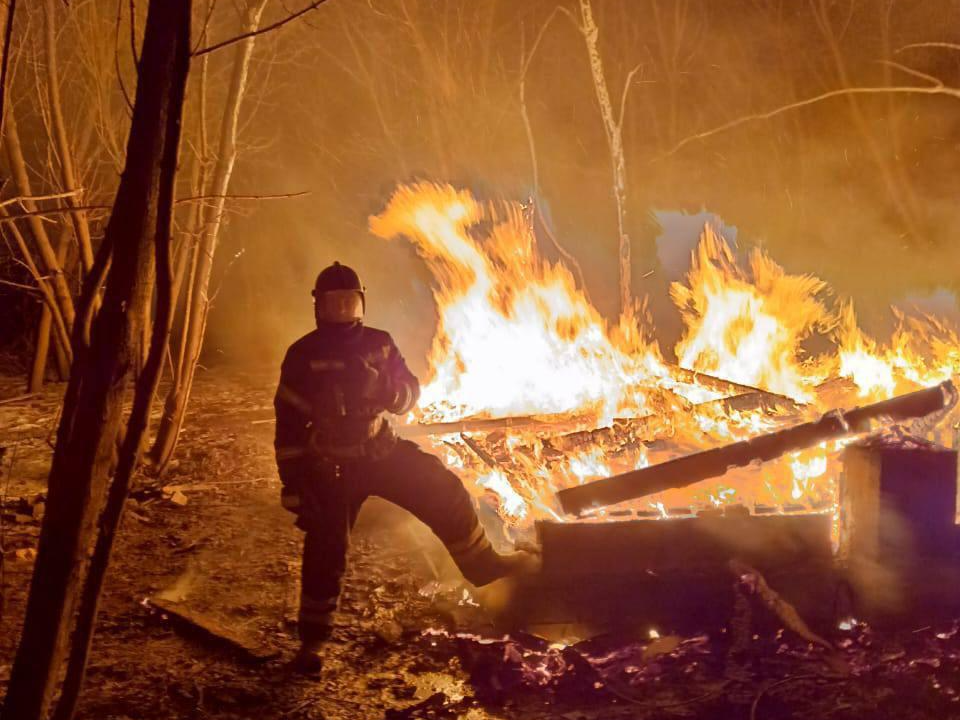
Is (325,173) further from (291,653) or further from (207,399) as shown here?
(291,653)

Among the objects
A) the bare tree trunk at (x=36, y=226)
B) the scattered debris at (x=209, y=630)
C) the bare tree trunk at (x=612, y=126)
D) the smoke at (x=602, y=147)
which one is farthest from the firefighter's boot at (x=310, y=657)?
the bare tree trunk at (x=612, y=126)

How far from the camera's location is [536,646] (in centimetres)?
460

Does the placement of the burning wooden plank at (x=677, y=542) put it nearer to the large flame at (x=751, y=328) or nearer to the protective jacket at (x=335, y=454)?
the protective jacket at (x=335, y=454)

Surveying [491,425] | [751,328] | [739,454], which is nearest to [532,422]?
[491,425]

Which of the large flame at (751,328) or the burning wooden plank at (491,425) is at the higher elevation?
the large flame at (751,328)

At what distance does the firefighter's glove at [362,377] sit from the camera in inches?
177

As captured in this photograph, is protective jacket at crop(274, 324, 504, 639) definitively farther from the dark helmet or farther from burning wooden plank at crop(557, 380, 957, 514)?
burning wooden plank at crop(557, 380, 957, 514)

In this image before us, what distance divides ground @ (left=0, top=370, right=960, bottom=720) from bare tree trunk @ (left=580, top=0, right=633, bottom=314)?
520 inches

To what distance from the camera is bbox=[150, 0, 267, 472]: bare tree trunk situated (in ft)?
23.6

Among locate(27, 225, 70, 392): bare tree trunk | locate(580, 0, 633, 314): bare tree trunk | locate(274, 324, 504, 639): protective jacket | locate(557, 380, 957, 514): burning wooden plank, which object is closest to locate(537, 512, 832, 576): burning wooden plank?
locate(557, 380, 957, 514): burning wooden plank

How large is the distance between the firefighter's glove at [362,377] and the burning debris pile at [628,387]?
4.28ft

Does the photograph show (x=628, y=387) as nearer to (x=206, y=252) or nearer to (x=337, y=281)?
(x=337, y=281)

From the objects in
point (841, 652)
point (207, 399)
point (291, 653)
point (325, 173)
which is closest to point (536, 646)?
point (291, 653)

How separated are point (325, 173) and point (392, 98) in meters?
3.21
